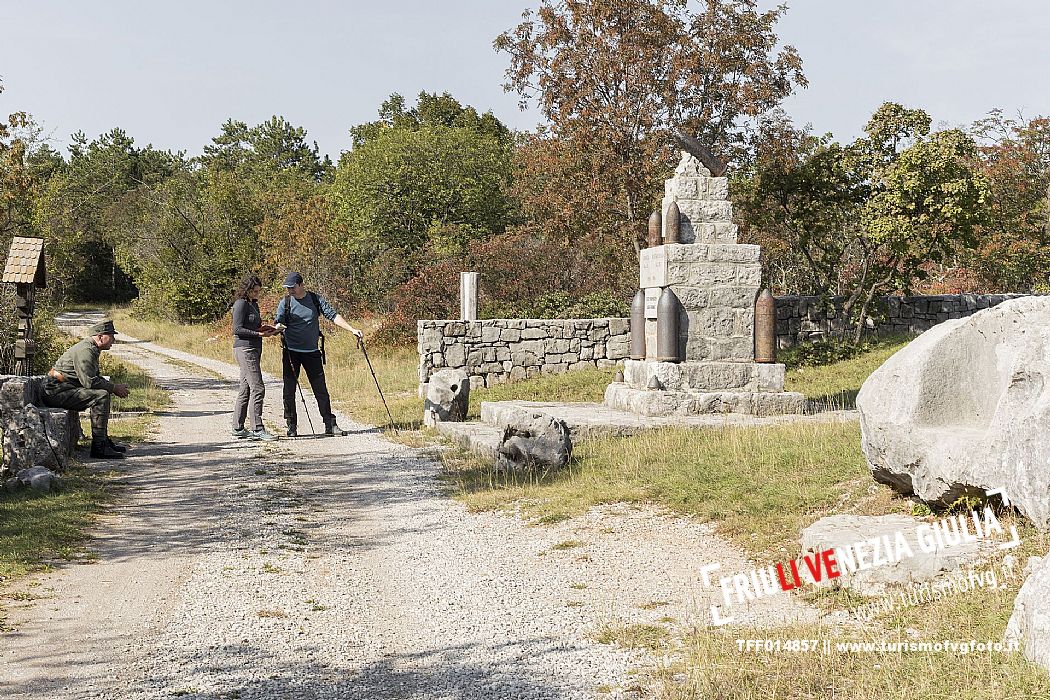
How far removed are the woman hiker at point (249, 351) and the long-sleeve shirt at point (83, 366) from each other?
1504 millimetres

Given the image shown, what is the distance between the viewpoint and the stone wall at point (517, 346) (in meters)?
17.3

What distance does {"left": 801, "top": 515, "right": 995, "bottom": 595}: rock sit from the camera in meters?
5.04

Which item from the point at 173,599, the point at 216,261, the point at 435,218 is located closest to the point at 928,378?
the point at 173,599

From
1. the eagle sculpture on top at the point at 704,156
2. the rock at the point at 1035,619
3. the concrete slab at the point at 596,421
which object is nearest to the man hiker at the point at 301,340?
the concrete slab at the point at 596,421

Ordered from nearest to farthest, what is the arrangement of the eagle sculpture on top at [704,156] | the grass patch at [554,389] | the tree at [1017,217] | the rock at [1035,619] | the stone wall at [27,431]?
the rock at [1035,619]
the stone wall at [27,431]
the eagle sculpture on top at [704,156]
the grass patch at [554,389]
the tree at [1017,217]

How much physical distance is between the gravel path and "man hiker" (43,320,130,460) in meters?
1.30

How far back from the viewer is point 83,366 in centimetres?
1010

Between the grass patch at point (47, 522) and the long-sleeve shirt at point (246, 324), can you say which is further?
the long-sleeve shirt at point (246, 324)

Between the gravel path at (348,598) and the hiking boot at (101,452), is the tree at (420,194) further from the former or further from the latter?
the gravel path at (348,598)

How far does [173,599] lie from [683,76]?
15.8 m

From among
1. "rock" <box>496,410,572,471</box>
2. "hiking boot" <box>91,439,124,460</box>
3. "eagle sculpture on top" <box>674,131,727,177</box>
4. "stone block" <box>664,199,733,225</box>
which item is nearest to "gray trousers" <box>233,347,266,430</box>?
"hiking boot" <box>91,439,124,460</box>

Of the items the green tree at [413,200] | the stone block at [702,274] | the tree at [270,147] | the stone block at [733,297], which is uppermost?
the tree at [270,147]

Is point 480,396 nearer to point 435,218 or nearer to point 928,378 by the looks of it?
point 928,378

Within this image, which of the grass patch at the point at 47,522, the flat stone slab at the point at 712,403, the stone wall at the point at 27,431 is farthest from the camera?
the flat stone slab at the point at 712,403
